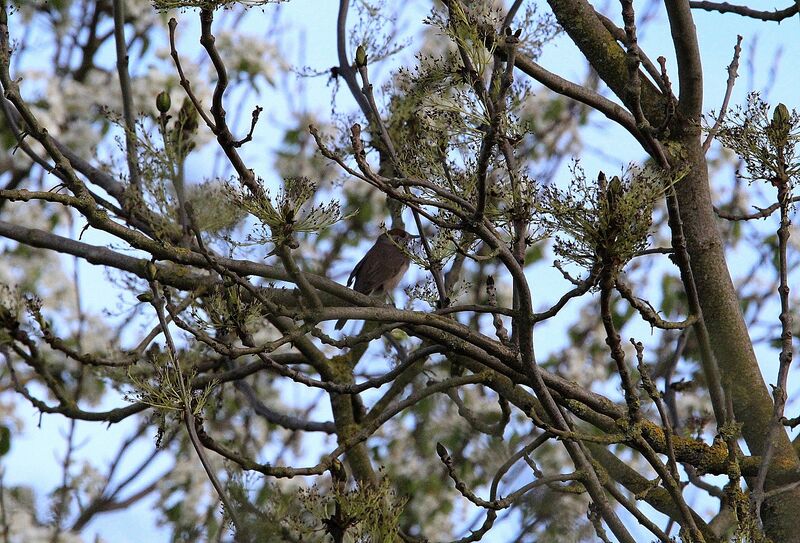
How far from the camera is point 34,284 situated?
764 cm

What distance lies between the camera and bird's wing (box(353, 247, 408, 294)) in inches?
245

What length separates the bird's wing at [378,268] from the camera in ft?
20.4

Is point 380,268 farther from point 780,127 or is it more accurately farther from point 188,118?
point 780,127

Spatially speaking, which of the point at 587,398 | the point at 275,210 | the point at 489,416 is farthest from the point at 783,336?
the point at 489,416

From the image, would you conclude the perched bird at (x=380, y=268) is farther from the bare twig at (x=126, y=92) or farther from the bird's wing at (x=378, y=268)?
the bare twig at (x=126, y=92)

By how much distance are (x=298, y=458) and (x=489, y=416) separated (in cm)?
205

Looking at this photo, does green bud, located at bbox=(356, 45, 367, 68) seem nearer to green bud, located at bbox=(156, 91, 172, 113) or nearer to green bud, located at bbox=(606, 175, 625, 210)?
green bud, located at bbox=(156, 91, 172, 113)

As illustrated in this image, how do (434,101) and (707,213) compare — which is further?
(707,213)

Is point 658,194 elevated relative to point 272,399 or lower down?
lower down

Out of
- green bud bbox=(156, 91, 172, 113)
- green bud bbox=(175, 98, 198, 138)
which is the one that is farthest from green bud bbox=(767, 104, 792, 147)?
green bud bbox=(175, 98, 198, 138)

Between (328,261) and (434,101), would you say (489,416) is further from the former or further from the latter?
(434,101)

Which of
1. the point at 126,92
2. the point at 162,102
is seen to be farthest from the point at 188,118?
the point at 126,92

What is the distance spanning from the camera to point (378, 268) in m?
6.25

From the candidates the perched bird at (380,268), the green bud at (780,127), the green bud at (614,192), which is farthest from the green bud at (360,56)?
the perched bird at (380,268)
